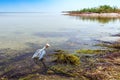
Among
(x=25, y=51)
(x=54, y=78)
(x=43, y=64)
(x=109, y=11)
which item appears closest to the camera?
(x=54, y=78)

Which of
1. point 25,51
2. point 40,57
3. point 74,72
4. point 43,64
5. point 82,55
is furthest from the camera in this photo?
point 25,51

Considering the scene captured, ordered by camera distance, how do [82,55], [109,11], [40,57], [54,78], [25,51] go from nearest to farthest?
[54,78] < [40,57] < [82,55] < [25,51] < [109,11]

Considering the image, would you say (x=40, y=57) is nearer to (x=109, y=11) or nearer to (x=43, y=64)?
(x=43, y=64)

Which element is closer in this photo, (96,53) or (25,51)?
(96,53)

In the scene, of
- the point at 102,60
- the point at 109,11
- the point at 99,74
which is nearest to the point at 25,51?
the point at 102,60

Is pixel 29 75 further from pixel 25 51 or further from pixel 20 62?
pixel 25 51

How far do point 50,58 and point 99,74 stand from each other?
4203mm

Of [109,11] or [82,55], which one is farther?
[109,11]

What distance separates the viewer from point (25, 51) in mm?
15031

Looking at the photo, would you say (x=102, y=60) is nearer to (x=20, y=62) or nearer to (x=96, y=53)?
(x=96, y=53)

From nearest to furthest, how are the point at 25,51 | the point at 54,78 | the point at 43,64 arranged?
1. the point at 54,78
2. the point at 43,64
3. the point at 25,51

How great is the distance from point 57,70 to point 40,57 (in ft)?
7.71

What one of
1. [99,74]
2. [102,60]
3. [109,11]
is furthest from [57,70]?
[109,11]

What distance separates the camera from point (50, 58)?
41.9 ft
